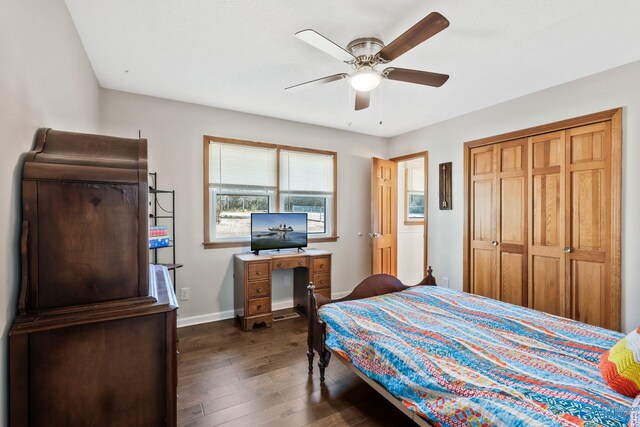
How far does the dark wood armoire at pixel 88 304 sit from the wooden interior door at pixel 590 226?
3488 millimetres

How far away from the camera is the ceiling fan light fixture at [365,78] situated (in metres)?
2.09

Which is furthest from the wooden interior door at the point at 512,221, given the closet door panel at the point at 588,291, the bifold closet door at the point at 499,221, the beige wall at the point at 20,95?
the beige wall at the point at 20,95

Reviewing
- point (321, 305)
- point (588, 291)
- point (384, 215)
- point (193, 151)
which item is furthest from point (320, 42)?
point (588, 291)

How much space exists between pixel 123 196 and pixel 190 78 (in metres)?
2.07

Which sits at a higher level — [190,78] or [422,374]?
[190,78]

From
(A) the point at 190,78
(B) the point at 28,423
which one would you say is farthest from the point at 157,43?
(B) the point at 28,423

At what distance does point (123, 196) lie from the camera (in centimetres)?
117

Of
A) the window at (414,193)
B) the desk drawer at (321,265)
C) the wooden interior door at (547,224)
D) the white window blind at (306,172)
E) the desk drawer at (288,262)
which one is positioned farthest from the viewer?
the window at (414,193)

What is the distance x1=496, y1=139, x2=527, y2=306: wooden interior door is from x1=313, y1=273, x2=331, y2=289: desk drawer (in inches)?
80.4

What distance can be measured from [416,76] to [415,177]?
3653 millimetres

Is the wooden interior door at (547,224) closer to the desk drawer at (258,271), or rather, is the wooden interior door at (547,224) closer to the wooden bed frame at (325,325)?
the wooden bed frame at (325,325)

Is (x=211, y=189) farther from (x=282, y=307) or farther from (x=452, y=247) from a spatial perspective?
(x=452, y=247)

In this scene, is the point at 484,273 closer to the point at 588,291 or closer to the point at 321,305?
the point at 588,291

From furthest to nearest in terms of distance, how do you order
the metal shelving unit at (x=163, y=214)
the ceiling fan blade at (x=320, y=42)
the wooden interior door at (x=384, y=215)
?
the wooden interior door at (x=384, y=215), the metal shelving unit at (x=163, y=214), the ceiling fan blade at (x=320, y=42)
